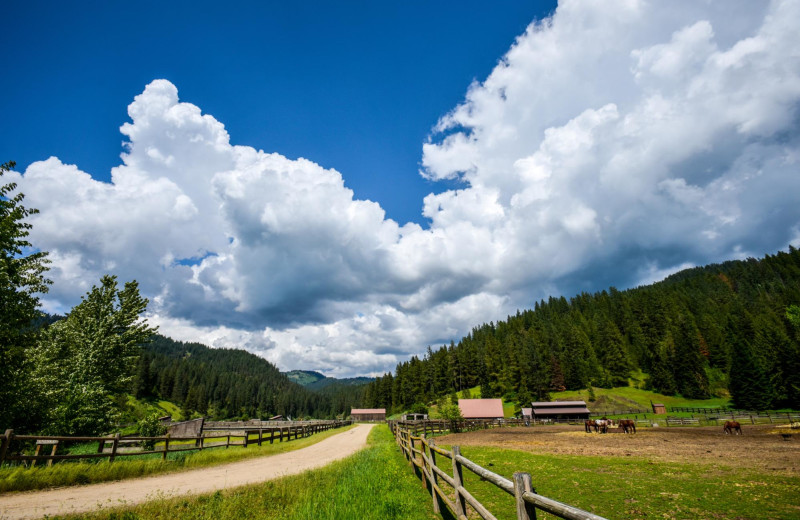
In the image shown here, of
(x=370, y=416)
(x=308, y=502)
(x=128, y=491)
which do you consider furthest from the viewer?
(x=370, y=416)

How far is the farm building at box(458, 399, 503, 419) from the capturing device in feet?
243

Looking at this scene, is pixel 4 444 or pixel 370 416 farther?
pixel 370 416

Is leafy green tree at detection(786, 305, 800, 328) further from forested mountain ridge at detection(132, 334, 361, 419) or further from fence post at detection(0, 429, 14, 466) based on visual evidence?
forested mountain ridge at detection(132, 334, 361, 419)

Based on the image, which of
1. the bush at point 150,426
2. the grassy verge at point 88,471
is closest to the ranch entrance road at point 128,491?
the grassy verge at point 88,471

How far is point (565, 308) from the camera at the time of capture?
16350 centimetres

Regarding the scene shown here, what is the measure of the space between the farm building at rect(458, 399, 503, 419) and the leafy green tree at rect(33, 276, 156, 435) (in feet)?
209

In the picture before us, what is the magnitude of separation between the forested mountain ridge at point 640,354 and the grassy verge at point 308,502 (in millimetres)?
92286

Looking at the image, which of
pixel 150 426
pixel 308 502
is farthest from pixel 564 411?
pixel 308 502

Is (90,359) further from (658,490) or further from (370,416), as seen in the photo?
(370,416)

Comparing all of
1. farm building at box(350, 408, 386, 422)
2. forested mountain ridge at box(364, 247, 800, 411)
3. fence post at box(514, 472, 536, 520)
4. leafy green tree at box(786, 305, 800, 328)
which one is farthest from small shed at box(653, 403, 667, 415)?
fence post at box(514, 472, 536, 520)

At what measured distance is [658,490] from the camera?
10398 millimetres

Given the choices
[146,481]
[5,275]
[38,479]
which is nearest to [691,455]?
[146,481]

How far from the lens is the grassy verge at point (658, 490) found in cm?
831

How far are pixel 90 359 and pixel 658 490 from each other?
35.1 metres
